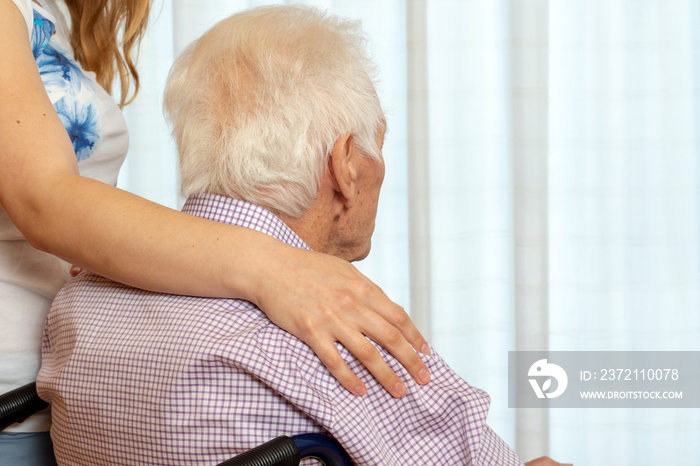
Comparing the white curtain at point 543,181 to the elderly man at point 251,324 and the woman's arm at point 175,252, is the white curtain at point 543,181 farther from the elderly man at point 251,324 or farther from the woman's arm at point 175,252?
the woman's arm at point 175,252

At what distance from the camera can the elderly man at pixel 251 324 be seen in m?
0.71

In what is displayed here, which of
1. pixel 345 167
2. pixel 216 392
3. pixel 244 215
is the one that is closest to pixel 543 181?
pixel 345 167

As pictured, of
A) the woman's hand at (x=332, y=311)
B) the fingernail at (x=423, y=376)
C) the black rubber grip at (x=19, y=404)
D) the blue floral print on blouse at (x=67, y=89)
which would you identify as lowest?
the black rubber grip at (x=19, y=404)

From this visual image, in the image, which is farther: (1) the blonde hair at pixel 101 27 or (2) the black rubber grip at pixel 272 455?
(1) the blonde hair at pixel 101 27

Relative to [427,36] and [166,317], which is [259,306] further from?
[427,36]

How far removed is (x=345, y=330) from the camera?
71 cm

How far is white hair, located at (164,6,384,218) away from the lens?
0.82m

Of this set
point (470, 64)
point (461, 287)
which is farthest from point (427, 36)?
point (461, 287)

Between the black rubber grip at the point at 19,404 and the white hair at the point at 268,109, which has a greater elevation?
the white hair at the point at 268,109

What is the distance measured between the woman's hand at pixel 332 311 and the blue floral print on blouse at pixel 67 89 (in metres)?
0.46

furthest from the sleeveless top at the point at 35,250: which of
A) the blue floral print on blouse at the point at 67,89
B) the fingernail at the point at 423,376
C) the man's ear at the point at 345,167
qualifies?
the fingernail at the point at 423,376

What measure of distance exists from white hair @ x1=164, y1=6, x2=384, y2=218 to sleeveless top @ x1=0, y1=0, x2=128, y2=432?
0.18 m

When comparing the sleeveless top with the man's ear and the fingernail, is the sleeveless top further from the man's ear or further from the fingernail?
the fingernail

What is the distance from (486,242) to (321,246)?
4.01 feet
